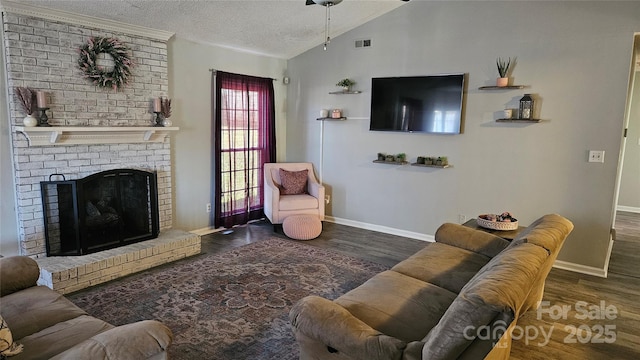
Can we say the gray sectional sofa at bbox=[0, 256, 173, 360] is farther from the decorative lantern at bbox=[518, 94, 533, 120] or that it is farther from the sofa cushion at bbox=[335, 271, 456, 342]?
the decorative lantern at bbox=[518, 94, 533, 120]

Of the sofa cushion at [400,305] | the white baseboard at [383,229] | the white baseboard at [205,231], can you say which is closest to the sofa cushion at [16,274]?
the sofa cushion at [400,305]

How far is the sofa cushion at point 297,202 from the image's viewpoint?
5.18m

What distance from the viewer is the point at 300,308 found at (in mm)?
1950

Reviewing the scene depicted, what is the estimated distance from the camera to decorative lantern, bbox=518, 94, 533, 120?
4.06 metres

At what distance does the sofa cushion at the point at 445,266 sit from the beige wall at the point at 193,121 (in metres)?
3.11

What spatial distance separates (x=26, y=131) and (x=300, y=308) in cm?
295

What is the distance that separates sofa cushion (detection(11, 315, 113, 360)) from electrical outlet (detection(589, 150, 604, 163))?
434cm

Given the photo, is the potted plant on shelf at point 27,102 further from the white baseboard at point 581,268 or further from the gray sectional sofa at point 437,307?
the white baseboard at point 581,268

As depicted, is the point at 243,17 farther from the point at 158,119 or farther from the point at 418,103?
the point at 418,103

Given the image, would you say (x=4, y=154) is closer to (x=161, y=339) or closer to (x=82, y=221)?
(x=82, y=221)

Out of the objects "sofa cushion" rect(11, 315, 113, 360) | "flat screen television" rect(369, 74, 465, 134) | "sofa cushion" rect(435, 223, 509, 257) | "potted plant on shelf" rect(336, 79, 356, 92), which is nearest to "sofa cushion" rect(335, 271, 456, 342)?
"sofa cushion" rect(435, 223, 509, 257)

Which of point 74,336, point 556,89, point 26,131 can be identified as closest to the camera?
point 74,336

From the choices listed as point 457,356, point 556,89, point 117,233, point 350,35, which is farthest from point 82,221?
point 556,89

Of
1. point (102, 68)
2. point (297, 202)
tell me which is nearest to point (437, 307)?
point (297, 202)
